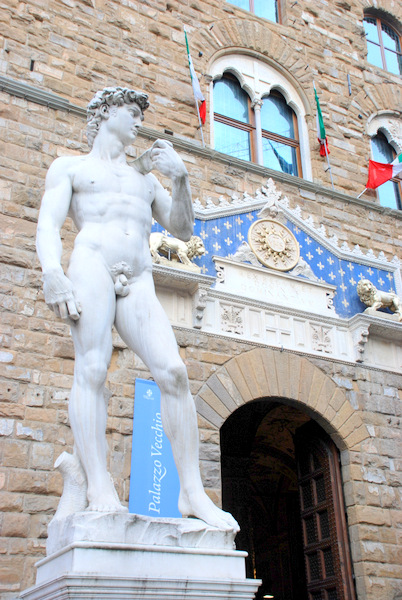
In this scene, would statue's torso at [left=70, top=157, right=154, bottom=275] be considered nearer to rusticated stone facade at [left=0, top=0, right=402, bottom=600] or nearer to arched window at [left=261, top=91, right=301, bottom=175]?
rusticated stone facade at [left=0, top=0, right=402, bottom=600]

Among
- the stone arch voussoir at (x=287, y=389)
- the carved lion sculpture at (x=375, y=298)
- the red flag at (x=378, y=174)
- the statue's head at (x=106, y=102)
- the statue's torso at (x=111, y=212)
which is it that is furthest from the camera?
the red flag at (x=378, y=174)

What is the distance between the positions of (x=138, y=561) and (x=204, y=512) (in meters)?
0.52

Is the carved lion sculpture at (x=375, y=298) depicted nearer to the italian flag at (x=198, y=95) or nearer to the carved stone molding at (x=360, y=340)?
the carved stone molding at (x=360, y=340)

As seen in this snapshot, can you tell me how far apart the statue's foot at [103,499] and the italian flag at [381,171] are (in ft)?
25.7

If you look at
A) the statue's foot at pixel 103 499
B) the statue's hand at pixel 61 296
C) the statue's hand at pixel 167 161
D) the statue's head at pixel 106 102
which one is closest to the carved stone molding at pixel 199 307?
the statue's head at pixel 106 102

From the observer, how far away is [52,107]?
26.3ft

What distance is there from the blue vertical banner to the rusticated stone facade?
9 cm

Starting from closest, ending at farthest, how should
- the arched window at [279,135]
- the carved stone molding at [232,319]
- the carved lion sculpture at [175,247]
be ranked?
the carved lion sculpture at [175,247], the carved stone molding at [232,319], the arched window at [279,135]

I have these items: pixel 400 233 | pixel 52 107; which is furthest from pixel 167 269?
pixel 400 233

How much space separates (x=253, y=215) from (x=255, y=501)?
714cm

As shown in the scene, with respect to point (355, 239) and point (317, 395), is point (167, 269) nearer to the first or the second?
point (317, 395)

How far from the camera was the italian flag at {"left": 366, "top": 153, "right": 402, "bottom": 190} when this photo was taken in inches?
402

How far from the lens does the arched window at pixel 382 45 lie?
39.8 ft

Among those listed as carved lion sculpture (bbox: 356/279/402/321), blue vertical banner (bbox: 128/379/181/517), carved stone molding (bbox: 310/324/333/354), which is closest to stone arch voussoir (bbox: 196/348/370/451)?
carved stone molding (bbox: 310/324/333/354)
